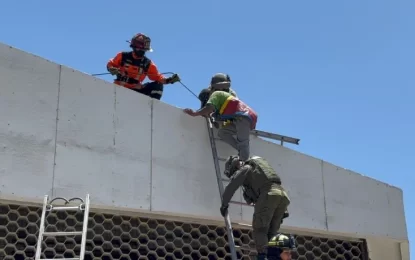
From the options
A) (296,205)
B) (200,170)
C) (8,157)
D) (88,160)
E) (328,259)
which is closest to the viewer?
(8,157)

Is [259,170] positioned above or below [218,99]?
below

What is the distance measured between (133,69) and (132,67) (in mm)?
30

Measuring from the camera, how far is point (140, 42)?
293 inches

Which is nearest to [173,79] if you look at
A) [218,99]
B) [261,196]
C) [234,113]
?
[218,99]

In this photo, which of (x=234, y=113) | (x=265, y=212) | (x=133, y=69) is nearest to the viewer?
(x=265, y=212)

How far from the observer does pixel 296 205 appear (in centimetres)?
698

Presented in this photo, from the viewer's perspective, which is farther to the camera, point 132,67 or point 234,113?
point 132,67

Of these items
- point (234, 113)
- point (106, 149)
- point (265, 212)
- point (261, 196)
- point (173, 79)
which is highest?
point (173, 79)

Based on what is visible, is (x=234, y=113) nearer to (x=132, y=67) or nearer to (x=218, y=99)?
(x=218, y=99)

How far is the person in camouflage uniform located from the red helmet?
101 inches

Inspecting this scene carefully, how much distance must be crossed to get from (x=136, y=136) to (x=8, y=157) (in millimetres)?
1304

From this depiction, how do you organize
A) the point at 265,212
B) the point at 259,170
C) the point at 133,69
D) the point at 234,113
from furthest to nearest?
the point at 133,69 < the point at 234,113 < the point at 259,170 < the point at 265,212

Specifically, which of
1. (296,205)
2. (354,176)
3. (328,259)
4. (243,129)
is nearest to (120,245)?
(243,129)

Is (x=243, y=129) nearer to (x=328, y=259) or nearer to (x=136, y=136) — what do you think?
(x=136, y=136)
